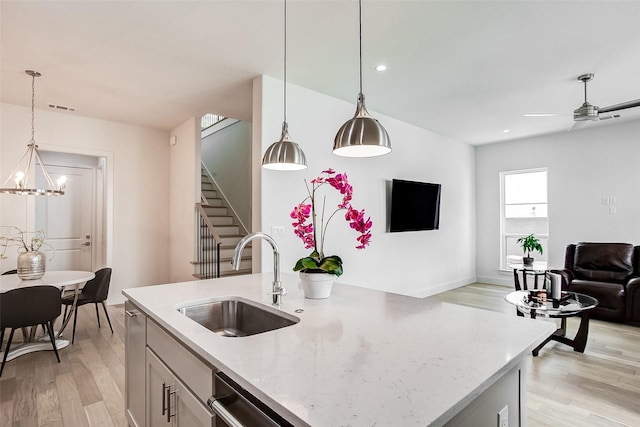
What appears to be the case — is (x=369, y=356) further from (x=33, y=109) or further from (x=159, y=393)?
(x=33, y=109)

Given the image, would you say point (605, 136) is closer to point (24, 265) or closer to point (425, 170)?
point (425, 170)

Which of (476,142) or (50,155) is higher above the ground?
(476,142)

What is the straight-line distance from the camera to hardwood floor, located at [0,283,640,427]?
2260 millimetres

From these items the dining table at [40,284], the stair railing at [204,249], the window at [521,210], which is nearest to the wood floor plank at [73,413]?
the dining table at [40,284]

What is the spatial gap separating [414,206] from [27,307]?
4749 mm

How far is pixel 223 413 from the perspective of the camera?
3.13 ft

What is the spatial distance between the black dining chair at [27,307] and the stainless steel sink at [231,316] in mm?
2063

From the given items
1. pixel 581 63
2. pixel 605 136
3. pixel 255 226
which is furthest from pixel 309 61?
pixel 605 136

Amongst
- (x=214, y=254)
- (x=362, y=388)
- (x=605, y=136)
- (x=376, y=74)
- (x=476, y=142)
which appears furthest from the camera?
(x=476, y=142)

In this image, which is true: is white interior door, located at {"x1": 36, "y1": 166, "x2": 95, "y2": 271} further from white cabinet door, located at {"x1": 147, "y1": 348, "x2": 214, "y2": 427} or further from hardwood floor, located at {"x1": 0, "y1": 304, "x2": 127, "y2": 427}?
white cabinet door, located at {"x1": 147, "y1": 348, "x2": 214, "y2": 427}

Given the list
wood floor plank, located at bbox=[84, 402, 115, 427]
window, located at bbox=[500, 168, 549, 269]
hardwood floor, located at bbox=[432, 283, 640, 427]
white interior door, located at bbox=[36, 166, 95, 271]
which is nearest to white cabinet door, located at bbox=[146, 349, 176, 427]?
wood floor plank, located at bbox=[84, 402, 115, 427]

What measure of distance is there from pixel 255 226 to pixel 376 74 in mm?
2039

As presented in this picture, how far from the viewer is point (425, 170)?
226 inches

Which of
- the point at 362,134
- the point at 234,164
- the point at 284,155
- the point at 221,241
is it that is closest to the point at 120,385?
the point at 221,241
